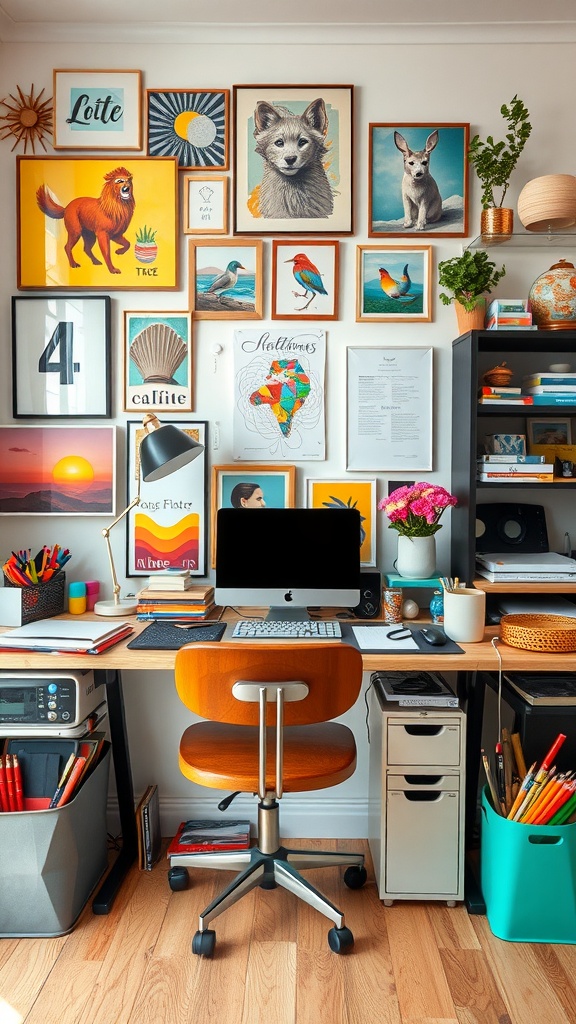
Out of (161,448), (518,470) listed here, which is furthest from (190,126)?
(518,470)

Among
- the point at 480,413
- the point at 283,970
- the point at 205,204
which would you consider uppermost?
the point at 205,204

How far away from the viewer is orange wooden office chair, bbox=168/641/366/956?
1.64 metres

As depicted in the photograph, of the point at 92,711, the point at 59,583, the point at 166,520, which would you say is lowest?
the point at 92,711

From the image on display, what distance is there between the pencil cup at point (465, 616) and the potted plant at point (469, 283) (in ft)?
2.89

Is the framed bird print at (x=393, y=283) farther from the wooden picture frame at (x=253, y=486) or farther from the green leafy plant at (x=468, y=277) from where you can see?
the wooden picture frame at (x=253, y=486)

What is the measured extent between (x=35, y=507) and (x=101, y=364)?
56cm

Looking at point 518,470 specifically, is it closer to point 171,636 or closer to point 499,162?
point 499,162

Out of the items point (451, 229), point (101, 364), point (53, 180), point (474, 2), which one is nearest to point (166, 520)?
point (101, 364)

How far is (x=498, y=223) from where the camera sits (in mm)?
2262

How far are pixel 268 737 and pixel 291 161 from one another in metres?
1.89

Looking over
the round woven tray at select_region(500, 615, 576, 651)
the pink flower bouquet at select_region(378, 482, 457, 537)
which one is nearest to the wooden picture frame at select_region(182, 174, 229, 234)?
the pink flower bouquet at select_region(378, 482, 457, 537)

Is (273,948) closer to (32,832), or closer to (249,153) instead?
(32,832)

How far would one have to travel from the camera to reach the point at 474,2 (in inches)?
87.9

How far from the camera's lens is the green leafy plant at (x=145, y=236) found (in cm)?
241
